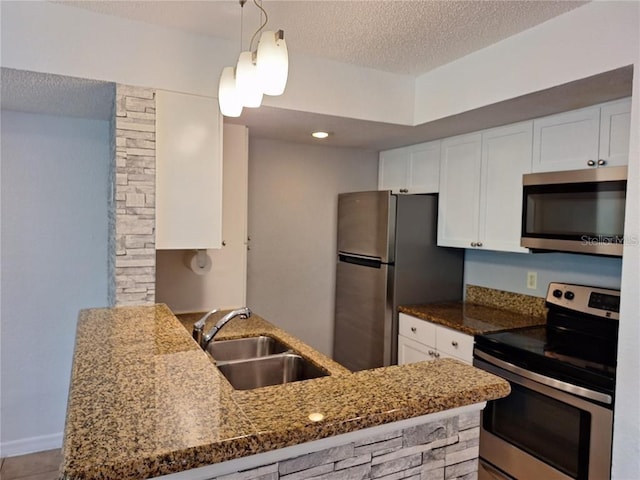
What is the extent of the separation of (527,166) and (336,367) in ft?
5.28

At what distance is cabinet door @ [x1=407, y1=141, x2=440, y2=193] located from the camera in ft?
10.2

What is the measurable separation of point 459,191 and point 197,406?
7.94 feet

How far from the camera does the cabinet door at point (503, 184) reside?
249 centimetres

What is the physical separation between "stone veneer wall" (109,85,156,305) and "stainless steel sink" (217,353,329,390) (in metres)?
0.56

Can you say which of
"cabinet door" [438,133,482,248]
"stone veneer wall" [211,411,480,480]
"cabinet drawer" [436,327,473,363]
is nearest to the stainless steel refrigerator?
"cabinet door" [438,133,482,248]

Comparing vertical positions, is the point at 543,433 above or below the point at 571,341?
below

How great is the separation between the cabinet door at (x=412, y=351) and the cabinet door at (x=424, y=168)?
1069 millimetres

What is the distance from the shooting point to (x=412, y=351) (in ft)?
9.38

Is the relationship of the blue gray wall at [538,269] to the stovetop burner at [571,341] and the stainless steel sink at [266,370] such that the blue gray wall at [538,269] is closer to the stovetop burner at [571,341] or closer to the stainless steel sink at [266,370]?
the stovetop burner at [571,341]

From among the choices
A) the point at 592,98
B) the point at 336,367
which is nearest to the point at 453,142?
the point at 592,98

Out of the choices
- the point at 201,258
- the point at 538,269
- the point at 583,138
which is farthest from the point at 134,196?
the point at 538,269

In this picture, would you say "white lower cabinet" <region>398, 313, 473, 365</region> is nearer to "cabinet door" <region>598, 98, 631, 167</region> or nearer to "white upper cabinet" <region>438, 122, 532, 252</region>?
"white upper cabinet" <region>438, 122, 532, 252</region>

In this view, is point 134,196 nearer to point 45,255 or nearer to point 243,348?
point 243,348

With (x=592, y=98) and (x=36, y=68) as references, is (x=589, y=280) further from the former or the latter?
(x=36, y=68)
